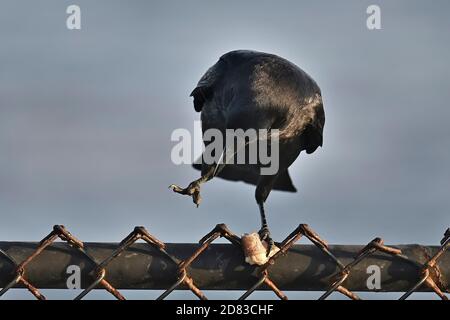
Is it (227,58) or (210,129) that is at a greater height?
(227,58)

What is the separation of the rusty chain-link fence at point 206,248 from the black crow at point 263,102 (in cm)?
319

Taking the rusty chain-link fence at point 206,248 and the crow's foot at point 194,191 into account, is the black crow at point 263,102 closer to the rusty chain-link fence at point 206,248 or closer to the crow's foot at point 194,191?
the crow's foot at point 194,191

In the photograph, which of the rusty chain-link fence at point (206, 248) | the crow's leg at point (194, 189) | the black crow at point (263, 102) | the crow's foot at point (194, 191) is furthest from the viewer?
the black crow at point (263, 102)

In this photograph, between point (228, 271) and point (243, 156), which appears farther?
point (243, 156)

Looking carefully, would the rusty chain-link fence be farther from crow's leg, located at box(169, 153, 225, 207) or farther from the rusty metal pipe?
crow's leg, located at box(169, 153, 225, 207)

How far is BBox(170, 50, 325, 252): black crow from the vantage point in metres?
6.46

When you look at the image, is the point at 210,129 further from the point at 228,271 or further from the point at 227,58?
the point at 228,271

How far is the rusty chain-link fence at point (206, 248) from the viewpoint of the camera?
2.68 m

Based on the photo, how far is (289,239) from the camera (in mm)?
2863

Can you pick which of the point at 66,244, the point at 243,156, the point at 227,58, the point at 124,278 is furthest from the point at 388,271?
A: the point at 227,58

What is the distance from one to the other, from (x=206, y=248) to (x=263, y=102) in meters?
3.78

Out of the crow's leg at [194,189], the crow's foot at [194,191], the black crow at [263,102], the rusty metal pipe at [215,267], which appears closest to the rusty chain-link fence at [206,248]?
the rusty metal pipe at [215,267]

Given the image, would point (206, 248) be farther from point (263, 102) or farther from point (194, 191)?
point (263, 102)

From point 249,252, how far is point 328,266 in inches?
10.1
